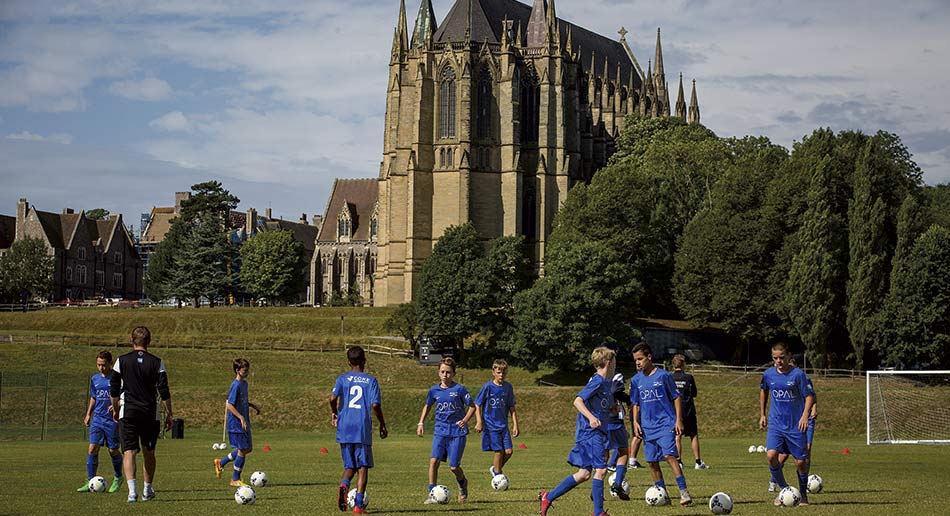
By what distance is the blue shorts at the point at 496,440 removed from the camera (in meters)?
21.6

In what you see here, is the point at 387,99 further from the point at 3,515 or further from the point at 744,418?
the point at 3,515

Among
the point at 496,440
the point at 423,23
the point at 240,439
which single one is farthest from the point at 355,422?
the point at 423,23

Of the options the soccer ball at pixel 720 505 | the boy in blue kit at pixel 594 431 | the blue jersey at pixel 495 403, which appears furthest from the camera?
the blue jersey at pixel 495 403

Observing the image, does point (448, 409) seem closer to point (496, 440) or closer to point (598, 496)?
point (496, 440)

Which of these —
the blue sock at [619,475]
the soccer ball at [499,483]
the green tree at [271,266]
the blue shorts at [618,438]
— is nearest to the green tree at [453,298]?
the green tree at [271,266]

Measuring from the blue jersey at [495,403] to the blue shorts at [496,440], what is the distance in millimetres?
65

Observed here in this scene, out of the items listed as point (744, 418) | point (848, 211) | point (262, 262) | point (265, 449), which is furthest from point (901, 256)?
point (262, 262)

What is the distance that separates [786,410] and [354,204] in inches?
5438

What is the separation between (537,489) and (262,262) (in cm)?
11736

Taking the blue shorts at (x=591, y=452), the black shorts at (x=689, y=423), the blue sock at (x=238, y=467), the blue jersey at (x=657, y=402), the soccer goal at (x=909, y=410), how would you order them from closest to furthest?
the blue shorts at (x=591, y=452) → the blue jersey at (x=657, y=402) → the blue sock at (x=238, y=467) → the black shorts at (x=689, y=423) → the soccer goal at (x=909, y=410)

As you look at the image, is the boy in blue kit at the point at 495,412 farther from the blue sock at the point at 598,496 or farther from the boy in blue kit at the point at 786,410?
the blue sock at the point at 598,496

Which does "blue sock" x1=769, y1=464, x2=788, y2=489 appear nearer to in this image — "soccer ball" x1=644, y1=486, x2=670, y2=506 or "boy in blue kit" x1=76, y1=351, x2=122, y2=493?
"soccer ball" x1=644, y1=486, x2=670, y2=506

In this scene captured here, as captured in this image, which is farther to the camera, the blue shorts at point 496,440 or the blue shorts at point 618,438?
the blue shorts at point 496,440

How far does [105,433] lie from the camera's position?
2245 cm
